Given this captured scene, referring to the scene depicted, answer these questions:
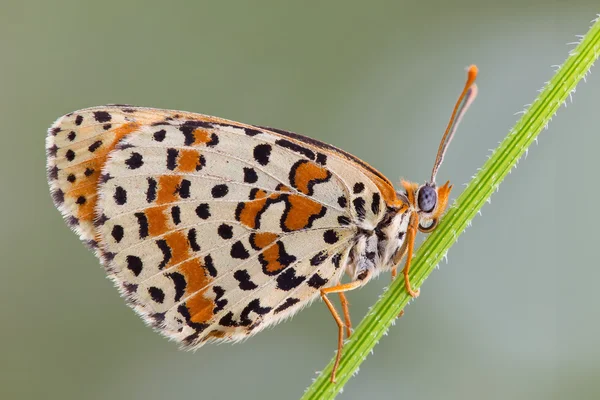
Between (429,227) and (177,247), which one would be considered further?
(177,247)

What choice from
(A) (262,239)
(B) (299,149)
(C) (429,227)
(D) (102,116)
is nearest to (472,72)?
(C) (429,227)

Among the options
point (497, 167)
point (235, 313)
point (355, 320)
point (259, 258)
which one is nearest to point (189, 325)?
point (235, 313)

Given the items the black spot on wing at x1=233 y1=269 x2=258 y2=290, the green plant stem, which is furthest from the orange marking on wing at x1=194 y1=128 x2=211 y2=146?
the green plant stem

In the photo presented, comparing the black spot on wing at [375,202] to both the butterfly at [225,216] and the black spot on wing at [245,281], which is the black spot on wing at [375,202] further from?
the black spot on wing at [245,281]

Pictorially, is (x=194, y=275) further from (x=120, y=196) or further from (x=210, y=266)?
(x=120, y=196)

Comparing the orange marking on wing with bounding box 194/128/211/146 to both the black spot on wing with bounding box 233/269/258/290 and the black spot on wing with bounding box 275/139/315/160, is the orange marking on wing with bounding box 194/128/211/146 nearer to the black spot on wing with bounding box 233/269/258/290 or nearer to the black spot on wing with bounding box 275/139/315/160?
the black spot on wing with bounding box 275/139/315/160

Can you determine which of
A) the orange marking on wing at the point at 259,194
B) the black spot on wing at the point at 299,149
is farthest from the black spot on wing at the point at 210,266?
the black spot on wing at the point at 299,149

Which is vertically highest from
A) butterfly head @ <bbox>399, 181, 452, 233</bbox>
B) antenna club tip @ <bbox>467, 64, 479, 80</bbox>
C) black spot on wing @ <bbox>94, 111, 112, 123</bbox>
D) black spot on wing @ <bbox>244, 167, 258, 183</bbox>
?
antenna club tip @ <bbox>467, 64, 479, 80</bbox>
